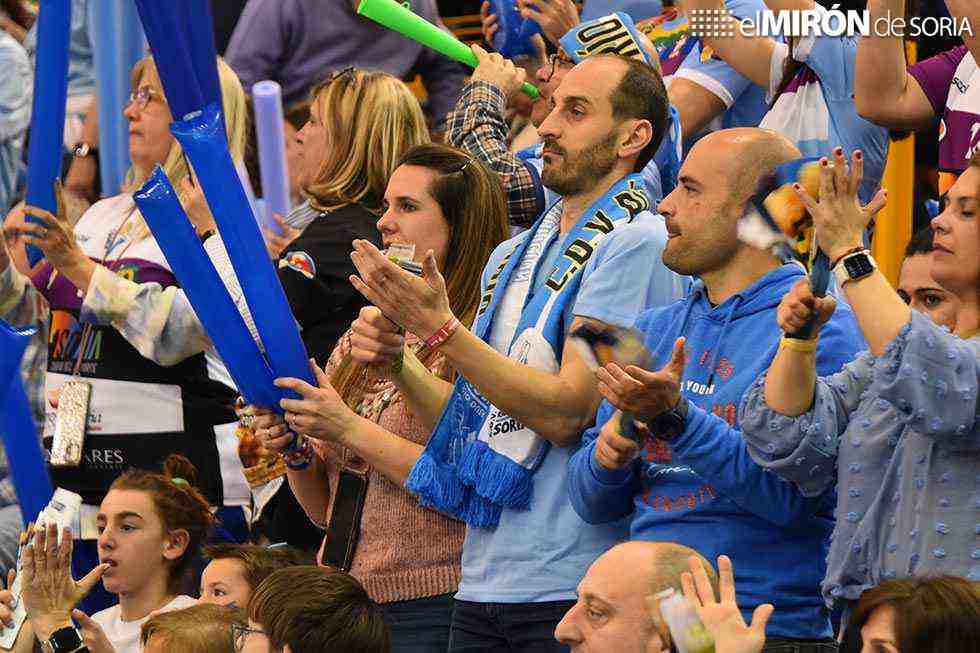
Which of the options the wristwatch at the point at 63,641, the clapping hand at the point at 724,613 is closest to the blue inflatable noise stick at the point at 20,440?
the wristwatch at the point at 63,641

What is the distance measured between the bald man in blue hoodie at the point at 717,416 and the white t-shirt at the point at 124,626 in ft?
4.83

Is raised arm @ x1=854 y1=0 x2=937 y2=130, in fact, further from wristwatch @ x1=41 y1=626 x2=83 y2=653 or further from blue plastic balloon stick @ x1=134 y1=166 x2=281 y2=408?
wristwatch @ x1=41 y1=626 x2=83 y2=653

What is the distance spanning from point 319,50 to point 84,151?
996 millimetres

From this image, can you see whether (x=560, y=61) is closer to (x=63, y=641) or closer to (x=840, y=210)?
(x=840, y=210)

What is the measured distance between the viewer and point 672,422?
336 centimetres

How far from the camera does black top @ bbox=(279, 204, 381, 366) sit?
4812 millimetres

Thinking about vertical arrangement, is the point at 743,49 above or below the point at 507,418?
above

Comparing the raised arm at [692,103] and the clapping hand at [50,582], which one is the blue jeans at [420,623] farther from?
the raised arm at [692,103]

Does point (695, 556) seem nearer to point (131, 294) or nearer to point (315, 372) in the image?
point (315, 372)

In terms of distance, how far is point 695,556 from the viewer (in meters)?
3.03

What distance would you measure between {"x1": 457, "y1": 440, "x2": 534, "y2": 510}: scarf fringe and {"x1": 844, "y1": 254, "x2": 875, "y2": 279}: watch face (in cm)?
106

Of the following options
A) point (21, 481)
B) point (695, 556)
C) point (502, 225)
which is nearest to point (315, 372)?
point (502, 225)

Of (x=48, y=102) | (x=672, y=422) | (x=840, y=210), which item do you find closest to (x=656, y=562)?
(x=672, y=422)

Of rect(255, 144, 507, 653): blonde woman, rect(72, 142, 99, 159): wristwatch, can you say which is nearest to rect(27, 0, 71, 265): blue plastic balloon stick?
rect(255, 144, 507, 653): blonde woman
